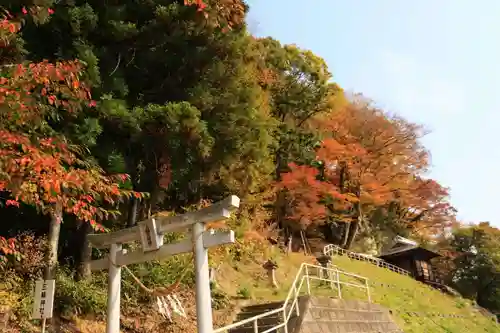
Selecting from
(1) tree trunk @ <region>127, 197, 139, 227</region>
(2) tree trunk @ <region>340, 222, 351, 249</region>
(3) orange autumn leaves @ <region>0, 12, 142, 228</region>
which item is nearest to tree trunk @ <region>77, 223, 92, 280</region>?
(1) tree trunk @ <region>127, 197, 139, 227</region>

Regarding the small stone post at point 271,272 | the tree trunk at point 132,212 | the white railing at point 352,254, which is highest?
the white railing at point 352,254

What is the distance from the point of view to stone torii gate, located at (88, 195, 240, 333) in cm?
661

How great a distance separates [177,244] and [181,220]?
1.34 ft

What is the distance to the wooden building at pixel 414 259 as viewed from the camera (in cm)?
3475

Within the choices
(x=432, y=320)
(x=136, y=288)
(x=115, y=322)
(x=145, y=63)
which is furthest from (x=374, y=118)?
(x=115, y=322)

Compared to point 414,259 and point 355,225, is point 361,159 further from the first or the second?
point 414,259

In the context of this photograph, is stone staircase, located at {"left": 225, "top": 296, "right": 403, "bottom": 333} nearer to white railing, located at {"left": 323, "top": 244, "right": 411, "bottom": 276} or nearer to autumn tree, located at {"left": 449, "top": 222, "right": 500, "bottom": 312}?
white railing, located at {"left": 323, "top": 244, "right": 411, "bottom": 276}

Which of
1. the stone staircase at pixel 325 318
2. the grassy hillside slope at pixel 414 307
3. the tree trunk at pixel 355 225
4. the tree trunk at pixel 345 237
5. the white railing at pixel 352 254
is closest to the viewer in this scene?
the stone staircase at pixel 325 318

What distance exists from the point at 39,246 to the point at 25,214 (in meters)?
1.53

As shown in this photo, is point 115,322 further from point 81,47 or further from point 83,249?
point 81,47

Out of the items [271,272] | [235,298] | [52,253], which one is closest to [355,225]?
[271,272]

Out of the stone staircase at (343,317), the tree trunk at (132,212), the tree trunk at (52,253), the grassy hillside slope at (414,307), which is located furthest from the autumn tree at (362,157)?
the tree trunk at (52,253)

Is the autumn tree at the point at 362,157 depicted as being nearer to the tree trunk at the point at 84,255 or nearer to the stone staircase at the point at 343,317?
the stone staircase at the point at 343,317

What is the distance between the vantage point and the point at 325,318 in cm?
1031
